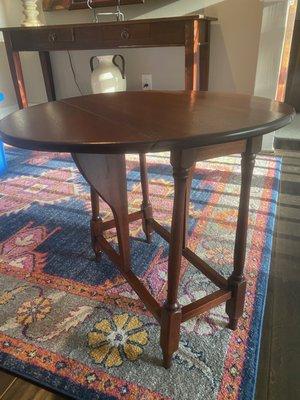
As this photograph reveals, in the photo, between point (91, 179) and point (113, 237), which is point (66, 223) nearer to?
point (113, 237)

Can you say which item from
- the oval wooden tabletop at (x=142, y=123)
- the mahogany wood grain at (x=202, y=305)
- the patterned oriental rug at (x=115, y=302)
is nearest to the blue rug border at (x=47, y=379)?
the patterned oriental rug at (x=115, y=302)

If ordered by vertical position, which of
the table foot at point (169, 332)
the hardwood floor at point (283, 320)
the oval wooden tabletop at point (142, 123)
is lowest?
the hardwood floor at point (283, 320)

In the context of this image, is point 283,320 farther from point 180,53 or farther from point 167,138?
point 180,53

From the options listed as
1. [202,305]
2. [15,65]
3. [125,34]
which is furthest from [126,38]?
[202,305]

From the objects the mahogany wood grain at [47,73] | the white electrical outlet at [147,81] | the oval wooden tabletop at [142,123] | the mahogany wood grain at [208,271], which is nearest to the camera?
the oval wooden tabletop at [142,123]

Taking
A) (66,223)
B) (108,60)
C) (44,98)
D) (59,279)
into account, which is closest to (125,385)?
(59,279)

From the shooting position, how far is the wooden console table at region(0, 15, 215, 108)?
191 cm

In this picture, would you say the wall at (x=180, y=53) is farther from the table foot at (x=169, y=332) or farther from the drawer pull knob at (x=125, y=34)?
the table foot at (x=169, y=332)

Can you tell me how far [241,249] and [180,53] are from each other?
6.98 ft

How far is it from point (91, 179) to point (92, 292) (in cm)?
43

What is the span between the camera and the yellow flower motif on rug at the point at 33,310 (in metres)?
1.01

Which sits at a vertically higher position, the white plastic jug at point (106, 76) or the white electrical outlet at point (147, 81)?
the white plastic jug at point (106, 76)

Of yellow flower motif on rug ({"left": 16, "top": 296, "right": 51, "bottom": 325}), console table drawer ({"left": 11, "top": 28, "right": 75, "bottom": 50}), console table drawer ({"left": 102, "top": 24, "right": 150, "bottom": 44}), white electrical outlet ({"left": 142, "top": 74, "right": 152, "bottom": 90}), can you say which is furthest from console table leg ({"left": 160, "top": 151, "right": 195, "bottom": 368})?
white electrical outlet ({"left": 142, "top": 74, "right": 152, "bottom": 90})

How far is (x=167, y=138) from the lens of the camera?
0.61 meters
